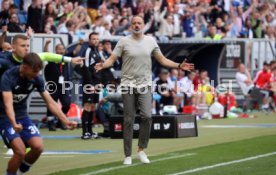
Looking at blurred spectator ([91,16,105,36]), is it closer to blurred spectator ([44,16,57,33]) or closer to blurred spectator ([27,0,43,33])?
blurred spectator ([44,16,57,33])

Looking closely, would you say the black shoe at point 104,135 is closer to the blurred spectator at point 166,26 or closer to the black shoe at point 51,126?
the black shoe at point 51,126

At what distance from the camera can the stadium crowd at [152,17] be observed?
2366 cm

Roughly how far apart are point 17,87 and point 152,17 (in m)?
17.9

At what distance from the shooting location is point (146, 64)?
48.3 feet

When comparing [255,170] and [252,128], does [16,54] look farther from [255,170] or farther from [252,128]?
[252,128]

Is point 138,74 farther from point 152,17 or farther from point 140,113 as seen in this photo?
point 152,17

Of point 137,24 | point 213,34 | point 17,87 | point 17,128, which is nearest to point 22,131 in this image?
point 17,87

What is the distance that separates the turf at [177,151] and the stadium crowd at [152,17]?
3.28 metres

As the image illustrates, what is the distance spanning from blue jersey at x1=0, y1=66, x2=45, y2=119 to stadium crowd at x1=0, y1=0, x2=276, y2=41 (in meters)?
9.49

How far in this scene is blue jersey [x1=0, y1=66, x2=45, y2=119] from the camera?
452 inches

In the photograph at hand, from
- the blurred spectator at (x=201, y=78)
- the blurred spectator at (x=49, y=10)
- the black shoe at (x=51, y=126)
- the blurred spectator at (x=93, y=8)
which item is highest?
the blurred spectator at (x=93, y=8)

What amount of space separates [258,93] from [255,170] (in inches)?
681

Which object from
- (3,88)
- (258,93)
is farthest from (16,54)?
(258,93)

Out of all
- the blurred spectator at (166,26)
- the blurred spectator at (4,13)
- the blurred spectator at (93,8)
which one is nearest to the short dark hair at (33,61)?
the blurred spectator at (4,13)
